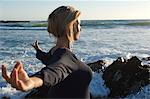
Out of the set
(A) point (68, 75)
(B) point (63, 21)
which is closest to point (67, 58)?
(A) point (68, 75)

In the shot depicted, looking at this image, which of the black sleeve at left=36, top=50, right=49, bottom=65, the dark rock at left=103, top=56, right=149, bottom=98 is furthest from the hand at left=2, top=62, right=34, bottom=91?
the dark rock at left=103, top=56, right=149, bottom=98

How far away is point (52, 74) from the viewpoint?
2258 mm

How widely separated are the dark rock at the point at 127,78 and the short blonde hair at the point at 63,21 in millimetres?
→ 8738

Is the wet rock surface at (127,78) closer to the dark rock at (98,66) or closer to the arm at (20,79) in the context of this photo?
the dark rock at (98,66)

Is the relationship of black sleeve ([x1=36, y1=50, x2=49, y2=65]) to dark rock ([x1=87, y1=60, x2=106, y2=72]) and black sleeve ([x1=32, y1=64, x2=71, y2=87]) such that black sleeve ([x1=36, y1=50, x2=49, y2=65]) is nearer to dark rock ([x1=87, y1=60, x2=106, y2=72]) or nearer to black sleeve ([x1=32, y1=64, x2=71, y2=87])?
black sleeve ([x1=32, y1=64, x2=71, y2=87])

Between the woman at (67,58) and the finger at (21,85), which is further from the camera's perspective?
the woman at (67,58)

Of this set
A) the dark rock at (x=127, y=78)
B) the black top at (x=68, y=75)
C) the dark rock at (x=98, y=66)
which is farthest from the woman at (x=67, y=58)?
the dark rock at (x=98, y=66)

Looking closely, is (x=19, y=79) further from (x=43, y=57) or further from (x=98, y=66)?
(x=98, y=66)

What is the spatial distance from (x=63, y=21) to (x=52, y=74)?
1.63 ft

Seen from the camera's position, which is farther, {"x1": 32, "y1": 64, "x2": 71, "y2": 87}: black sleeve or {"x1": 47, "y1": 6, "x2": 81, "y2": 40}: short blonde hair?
{"x1": 47, "y1": 6, "x2": 81, "y2": 40}: short blonde hair

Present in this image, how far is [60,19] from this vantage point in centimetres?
265

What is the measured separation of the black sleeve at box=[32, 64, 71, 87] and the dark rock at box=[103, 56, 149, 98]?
9005 millimetres

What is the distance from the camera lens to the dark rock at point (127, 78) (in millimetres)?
11289

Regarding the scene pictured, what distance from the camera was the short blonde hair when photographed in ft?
8.70
